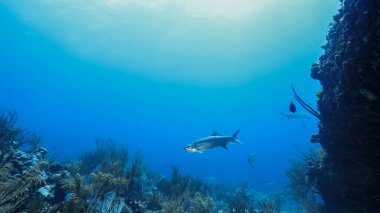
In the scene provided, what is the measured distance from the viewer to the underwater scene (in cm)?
500

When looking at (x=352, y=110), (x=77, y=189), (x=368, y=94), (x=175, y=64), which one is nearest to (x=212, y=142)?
(x=77, y=189)

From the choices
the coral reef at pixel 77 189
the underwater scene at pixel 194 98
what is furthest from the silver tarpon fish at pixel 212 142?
the coral reef at pixel 77 189

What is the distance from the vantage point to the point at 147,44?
4391 cm

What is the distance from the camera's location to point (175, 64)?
56.1 meters

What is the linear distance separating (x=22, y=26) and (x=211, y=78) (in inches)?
1610

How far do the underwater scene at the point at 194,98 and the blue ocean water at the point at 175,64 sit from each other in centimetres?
30

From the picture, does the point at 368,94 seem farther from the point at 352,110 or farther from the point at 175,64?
the point at 175,64

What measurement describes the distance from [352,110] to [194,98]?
290 feet

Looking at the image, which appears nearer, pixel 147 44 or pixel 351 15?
pixel 351 15

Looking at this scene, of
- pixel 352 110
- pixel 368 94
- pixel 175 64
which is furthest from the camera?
pixel 175 64

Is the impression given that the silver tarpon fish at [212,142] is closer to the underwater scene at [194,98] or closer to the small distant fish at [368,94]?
the underwater scene at [194,98]

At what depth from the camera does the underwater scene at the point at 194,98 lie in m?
5.00

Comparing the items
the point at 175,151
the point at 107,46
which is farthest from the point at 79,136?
the point at 107,46

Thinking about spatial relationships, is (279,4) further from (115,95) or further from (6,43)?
(115,95)
